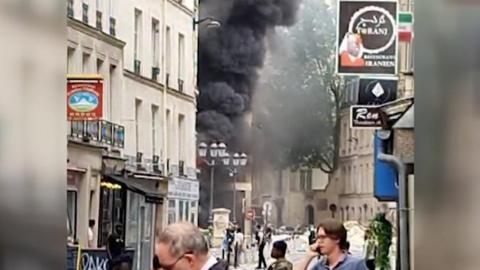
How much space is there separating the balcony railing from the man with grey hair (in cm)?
29

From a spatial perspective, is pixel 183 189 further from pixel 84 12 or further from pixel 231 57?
pixel 84 12

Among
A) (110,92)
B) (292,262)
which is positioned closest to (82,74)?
(110,92)

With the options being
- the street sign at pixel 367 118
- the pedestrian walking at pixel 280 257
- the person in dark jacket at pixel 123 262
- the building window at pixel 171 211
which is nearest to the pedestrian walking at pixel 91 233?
the person in dark jacket at pixel 123 262

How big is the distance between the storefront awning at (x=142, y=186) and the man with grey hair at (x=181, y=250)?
31 centimetres

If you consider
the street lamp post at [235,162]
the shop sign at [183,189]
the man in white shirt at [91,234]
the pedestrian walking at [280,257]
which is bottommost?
the pedestrian walking at [280,257]

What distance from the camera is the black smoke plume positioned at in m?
2.40


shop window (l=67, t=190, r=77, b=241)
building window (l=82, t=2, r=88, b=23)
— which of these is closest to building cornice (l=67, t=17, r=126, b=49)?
building window (l=82, t=2, r=88, b=23)

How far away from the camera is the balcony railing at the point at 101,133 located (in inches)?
76.7

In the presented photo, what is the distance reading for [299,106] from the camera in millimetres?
2566

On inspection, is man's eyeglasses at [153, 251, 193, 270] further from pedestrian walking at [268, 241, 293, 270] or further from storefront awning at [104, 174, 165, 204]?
pedestrian walking at [268, 241, 293, 270]

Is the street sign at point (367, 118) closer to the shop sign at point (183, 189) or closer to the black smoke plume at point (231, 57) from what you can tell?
the black smoke plume at point (231, 57)

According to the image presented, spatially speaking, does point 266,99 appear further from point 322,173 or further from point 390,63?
point 390,63

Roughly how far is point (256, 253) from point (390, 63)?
684 mm

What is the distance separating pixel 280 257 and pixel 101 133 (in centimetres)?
64
